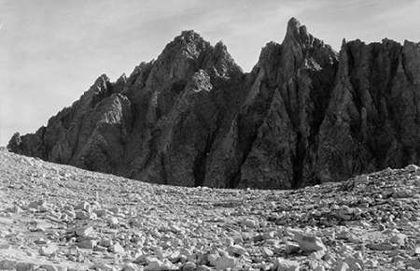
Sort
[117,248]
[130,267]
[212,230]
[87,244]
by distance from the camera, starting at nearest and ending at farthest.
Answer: [130,267], [117,248], [87,244], [212,230]

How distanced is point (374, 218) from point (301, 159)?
284 feet

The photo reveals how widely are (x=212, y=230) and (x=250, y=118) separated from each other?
310 ft

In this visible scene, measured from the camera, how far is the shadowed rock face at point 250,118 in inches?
3816

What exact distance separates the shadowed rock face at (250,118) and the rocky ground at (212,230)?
7761cm

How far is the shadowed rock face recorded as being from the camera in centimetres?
9694

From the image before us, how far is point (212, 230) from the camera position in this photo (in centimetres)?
1325

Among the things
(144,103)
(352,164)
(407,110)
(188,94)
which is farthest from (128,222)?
(144,103)

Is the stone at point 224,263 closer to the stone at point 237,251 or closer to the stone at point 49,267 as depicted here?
the stone at point 237,251

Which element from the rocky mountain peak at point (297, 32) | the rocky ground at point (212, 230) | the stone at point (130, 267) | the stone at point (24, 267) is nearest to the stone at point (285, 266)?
the rocky ground at point (212, 230)

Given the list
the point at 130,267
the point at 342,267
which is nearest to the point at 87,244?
the point at 130,267

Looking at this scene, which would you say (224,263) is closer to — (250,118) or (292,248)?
(292,248)

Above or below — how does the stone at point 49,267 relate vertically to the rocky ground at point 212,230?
below

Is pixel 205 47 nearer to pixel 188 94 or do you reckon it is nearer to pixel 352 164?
pixel 188 94

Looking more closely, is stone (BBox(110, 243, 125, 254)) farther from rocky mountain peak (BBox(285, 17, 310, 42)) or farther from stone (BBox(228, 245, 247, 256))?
rocky mountain peak (BBox(285, 17, 310, 42))
